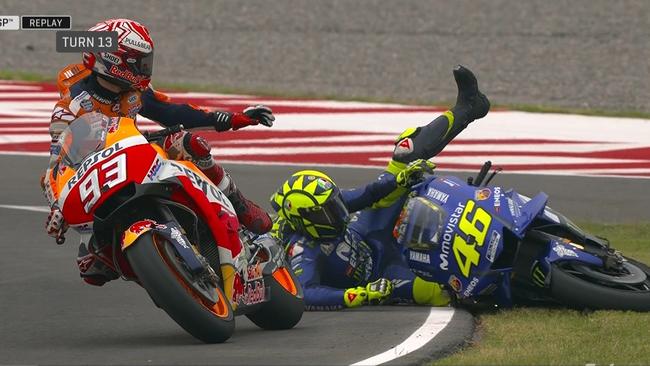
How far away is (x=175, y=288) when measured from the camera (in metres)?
6.82

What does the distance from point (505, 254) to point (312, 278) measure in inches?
42.0

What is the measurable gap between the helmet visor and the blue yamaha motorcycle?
0.37m

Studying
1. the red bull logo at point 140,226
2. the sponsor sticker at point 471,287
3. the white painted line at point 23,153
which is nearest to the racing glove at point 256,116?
the sponsor sticker at point 471,287

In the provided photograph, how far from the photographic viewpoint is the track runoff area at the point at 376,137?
1509 centimetres

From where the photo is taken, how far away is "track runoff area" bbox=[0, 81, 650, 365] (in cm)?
1509

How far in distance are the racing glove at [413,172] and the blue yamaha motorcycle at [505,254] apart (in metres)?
0.11

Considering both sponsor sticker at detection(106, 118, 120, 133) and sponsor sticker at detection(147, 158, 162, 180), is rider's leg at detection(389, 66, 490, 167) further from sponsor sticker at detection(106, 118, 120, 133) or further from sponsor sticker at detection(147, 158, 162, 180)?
sponsor sticker at detection(147, 158, 162, 180)

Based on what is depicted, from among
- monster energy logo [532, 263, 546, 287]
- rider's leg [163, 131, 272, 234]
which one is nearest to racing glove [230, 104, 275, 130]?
rider's leg [163, 131, 272, 234]

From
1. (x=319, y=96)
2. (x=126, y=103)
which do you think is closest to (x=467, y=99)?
(x=126, y=103)

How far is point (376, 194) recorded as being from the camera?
29.0ft

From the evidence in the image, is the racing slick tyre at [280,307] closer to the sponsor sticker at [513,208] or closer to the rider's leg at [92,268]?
the rider's leg at [92,268]

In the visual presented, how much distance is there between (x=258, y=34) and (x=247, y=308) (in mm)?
18230

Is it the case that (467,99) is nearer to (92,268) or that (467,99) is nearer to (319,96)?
(92,268)

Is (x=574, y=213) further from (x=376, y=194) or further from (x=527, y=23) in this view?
(x=527, y=23)
